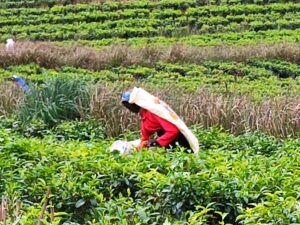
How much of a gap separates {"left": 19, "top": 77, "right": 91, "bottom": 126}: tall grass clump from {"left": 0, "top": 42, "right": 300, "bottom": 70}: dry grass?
759 centimetres

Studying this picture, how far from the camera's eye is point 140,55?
57.6ft

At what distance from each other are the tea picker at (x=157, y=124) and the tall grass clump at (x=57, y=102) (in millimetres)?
2264

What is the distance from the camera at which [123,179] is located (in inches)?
198

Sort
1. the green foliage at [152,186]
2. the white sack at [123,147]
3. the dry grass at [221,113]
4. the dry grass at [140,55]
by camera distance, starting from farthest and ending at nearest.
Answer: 1. the dry grass at [140,55]
2. the dry grass at [221,113]
3. the white sack at [123,147]
4. the green foliage at [152,186]

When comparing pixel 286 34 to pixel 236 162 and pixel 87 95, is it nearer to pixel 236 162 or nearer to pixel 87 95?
pixel 87 95

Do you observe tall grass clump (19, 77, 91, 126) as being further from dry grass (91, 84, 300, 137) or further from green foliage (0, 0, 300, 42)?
green foliage (0, 0, 300, 42)

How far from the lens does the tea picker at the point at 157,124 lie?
22.3 ft

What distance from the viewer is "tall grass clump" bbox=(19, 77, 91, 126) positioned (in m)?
9.02

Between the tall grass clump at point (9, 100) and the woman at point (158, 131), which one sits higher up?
the woman at point (158, 131)

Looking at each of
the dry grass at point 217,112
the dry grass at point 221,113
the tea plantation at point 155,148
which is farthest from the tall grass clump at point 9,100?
the dry grass at point 221,113

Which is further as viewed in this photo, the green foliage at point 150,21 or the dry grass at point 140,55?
the green foliage at point 150,21

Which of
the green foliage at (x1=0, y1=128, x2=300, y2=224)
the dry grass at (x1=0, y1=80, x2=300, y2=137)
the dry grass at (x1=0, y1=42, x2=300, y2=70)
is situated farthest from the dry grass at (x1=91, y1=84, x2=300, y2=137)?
the dry grass at (x1=0, y1=42, x2=300, y2=70)

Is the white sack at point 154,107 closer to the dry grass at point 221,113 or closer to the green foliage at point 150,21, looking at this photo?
the dry grass at point 221,113

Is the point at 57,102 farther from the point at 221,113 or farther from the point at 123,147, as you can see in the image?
the point at 123,147
